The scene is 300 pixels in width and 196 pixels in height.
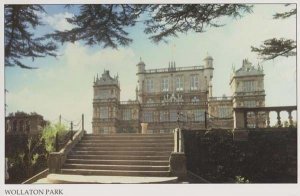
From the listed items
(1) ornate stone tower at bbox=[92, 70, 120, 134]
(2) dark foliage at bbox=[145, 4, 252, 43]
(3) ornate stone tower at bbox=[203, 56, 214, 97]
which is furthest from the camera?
(3) ornate stone tower at bbox=[203, 56, 214, 97]

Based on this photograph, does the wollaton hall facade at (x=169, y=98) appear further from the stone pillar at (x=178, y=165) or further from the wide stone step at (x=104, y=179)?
the wide stone step at (x=104, y=179)

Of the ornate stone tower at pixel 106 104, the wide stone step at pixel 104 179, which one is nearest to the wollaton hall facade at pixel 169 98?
the ornate stone tower at pixel 106 104

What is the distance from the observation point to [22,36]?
7.78m

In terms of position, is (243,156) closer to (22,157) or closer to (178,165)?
(178,165)

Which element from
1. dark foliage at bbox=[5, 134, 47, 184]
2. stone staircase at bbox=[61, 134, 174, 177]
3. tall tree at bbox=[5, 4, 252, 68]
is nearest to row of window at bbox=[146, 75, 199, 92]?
stone staircase at bbox=[61, 134, 174, 177]

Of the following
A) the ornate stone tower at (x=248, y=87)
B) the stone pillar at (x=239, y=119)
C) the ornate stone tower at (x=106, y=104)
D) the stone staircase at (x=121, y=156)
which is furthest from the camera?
the ornate stone tower at (x=106, y=104)

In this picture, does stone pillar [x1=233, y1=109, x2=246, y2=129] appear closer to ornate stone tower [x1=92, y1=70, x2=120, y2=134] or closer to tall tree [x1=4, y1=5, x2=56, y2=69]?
tall tree [x1=4, y1=5, x2=56, y2=69]

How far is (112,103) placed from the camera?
1571 inches

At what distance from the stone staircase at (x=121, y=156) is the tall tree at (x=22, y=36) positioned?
3.32 metres

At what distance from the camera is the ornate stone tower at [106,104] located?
39625 millimetres

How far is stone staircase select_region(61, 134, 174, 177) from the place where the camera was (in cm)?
952

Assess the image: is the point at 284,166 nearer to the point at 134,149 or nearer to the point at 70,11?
the point at 134,149

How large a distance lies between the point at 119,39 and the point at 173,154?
3.63m

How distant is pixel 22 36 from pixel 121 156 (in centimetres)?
427
